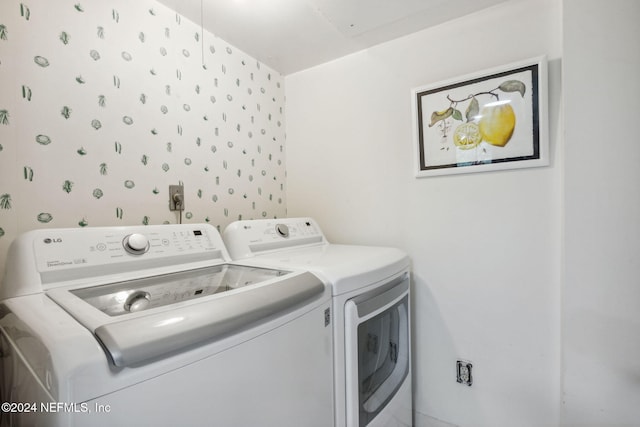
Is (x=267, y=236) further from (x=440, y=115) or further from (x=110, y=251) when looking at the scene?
(x=440, y=115)

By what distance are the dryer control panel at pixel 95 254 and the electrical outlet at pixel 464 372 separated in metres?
1.24

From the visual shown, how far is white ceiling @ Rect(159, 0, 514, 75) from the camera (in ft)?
4.26

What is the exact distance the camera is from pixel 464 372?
54.9 inches

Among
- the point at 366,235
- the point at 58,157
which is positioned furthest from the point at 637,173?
the point at 58,157

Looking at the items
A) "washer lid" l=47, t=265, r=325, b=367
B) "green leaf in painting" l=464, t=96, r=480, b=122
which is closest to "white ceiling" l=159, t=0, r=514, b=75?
"green leaf in painting" l=464, t=96, r=480, b=122

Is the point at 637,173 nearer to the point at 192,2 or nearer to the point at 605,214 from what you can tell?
the point at 605,214

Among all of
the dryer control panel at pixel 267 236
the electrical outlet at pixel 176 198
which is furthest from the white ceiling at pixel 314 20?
the dryer control panel at pixel 267 236

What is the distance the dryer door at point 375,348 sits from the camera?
92 cm

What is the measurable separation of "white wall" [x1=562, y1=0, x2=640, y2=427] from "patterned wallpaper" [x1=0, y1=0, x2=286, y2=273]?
1510mm

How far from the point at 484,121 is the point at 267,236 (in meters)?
1.13

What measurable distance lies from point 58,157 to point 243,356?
3.15 ft

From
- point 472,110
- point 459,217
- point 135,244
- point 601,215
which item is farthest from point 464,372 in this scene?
point 135,244

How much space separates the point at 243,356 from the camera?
61cm

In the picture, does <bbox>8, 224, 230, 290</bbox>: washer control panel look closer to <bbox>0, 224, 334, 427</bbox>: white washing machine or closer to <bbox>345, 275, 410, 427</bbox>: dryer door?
<bbox>0, 224, 334, 427</bbox>: white washing machine
